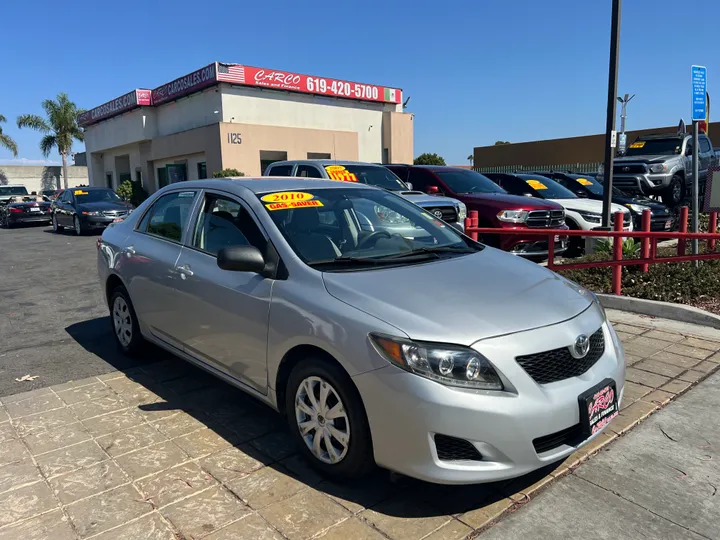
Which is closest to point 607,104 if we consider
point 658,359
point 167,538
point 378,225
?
point 658,359

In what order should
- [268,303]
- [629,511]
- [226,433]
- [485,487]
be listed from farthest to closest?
[226,433]
[268,303]
[485,487]
[629,511]

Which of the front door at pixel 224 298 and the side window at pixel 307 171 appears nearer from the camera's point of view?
the front door at pixel 224 298

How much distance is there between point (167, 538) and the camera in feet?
9.04

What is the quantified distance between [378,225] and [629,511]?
2.32 meters

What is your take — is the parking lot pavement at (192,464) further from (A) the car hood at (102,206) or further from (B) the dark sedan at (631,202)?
(A) the car hood at (102,206)

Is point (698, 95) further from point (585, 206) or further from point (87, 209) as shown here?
point (87, 209)

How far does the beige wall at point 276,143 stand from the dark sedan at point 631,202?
721 inches

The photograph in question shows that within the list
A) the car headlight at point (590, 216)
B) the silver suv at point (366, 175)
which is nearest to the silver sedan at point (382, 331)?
the silver suv at point (366, 175)

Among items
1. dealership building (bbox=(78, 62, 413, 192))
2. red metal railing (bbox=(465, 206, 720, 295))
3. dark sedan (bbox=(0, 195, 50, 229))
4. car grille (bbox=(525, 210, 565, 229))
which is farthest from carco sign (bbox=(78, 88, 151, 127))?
red metal railing (bbox=(465, 206, 720, 295))

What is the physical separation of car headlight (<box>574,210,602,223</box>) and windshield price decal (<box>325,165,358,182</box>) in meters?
4.29

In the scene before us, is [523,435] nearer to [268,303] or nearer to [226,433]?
[268,303]

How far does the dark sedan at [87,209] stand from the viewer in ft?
58.4

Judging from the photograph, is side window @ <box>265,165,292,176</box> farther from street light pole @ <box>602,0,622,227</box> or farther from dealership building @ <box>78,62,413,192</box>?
dealership building @ <box>78,62,413,192</box>

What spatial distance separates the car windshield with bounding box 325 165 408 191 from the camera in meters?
10.4
